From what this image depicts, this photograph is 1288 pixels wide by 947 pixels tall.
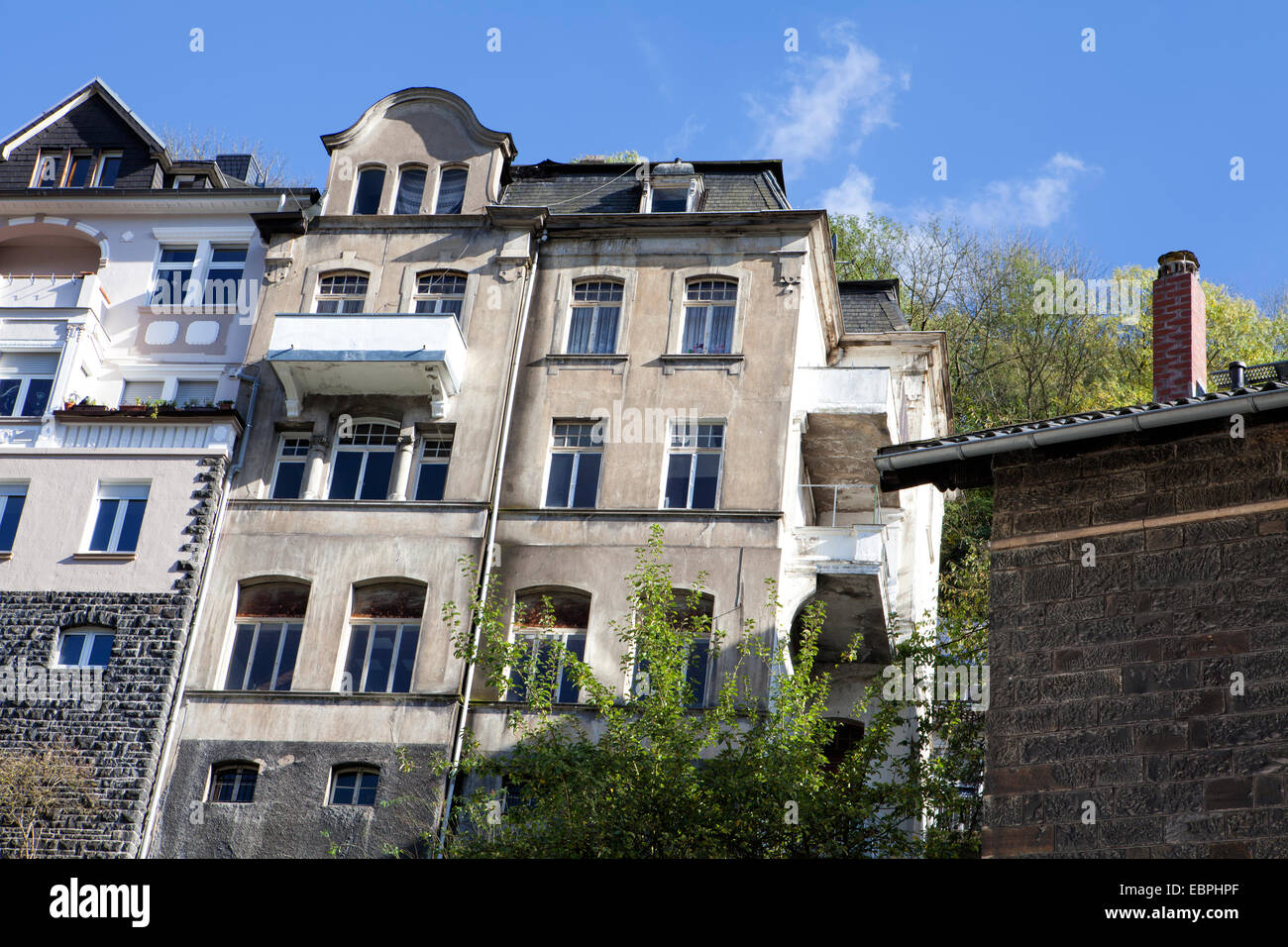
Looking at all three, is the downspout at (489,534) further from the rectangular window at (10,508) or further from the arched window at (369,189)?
the rectangular window at (10,508)

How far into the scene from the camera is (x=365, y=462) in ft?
101

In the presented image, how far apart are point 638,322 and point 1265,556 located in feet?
59.5

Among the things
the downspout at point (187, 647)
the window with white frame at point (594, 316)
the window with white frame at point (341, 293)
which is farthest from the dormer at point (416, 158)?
the downspout at point (187, 647)

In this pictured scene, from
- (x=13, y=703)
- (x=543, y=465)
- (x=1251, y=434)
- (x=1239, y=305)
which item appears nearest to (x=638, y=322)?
(x=543, y=465)

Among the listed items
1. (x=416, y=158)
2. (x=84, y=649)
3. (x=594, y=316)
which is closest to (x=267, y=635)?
(x=84, y=649)

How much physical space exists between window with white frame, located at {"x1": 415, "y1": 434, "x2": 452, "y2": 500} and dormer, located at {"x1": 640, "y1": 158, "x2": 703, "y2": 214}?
6.18 m

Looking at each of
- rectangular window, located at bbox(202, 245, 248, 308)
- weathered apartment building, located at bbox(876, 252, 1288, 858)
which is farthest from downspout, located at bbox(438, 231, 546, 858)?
weathered apartment building, located at bbox(876, 252, 1288, 858)

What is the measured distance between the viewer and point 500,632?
27.4 m

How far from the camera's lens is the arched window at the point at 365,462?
1200 inches

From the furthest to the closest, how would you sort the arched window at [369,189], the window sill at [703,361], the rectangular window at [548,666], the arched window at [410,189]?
1. the arched window at [369,189]
2. the arched window at [410,189]
3. the window sill at [703,361]
4. the rectangular window at [548,666]

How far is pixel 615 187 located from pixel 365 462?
7.63 metres

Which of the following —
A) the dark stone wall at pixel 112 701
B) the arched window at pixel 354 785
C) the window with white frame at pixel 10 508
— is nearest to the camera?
the dark stone wall at pixel 112 701

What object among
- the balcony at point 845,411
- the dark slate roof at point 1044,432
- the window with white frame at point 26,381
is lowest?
the dark slate roof at point 1044,432

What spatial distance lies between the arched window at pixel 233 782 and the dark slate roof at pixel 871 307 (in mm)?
15716
